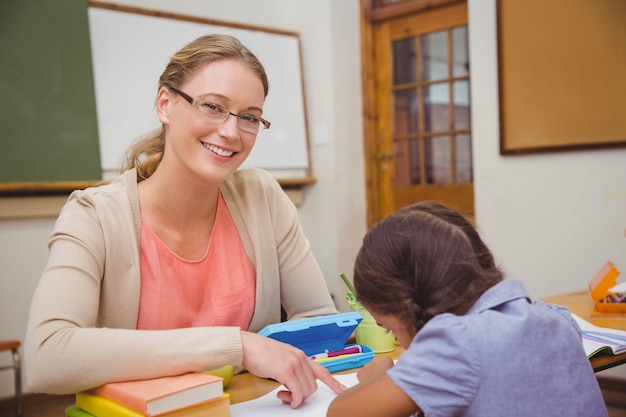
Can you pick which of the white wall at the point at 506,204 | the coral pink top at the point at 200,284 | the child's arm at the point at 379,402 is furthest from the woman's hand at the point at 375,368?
the white wall at the point at 506,204

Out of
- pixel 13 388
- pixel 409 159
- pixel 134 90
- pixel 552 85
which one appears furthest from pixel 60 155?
pixel 552 85

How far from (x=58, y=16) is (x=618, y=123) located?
9.34 ft

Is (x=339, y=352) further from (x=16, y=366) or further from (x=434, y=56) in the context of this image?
(x=434, y=56)

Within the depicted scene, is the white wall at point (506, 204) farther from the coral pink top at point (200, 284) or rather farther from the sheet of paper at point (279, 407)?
the sheet of paper at point (279, 407)

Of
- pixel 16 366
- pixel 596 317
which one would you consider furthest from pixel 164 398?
pixel 16 366

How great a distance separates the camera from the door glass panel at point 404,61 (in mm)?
4266

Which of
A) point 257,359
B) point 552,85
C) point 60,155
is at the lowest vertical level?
point 257,359

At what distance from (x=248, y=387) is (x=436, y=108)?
10.9ft

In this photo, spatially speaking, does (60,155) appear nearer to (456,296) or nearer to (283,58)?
(283,58)

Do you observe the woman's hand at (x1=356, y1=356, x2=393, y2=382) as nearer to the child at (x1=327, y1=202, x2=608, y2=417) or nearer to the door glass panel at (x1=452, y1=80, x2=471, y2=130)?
the child at (x1=327, y1=202, x2=608, y2=417)

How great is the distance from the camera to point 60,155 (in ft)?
11.1

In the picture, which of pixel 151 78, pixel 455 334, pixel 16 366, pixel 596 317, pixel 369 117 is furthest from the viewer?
pixel 369 117

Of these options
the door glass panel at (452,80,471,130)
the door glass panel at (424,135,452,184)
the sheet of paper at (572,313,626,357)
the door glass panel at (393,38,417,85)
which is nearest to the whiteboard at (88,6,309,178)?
the door glass panel at (393,38,417,85)

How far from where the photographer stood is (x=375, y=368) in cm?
110
